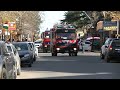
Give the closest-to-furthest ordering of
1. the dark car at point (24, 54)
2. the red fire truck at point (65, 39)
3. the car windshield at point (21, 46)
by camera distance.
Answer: the dark car at point (24, 54) → the car windshield at point (21, 46) → the red fire truck at point (65, 39)

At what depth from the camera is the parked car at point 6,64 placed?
1686cm

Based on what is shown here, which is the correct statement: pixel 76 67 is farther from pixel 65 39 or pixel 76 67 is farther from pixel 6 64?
pixel 65 39

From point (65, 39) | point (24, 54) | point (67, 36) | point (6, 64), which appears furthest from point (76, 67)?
point (65, 39)

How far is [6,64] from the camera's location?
1766 centimetres

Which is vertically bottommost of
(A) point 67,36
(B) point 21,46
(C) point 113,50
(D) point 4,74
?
(D) point 4,74

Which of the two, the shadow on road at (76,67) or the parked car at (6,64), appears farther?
the shadow on road at (76,67)

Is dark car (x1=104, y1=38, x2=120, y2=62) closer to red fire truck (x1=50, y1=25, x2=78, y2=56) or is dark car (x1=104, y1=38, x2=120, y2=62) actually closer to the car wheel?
red fire truck (x1=50, y1=25, x2=78, y2=56)

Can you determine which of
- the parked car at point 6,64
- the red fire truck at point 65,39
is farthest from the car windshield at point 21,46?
the red fire truck at point 65,39

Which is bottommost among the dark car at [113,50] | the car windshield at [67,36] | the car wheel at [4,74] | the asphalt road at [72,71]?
the asphalt road at [72,71]

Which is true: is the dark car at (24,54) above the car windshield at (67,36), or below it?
below

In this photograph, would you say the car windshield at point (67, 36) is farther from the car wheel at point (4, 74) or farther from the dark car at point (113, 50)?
the car wheel at point (4, 74)
